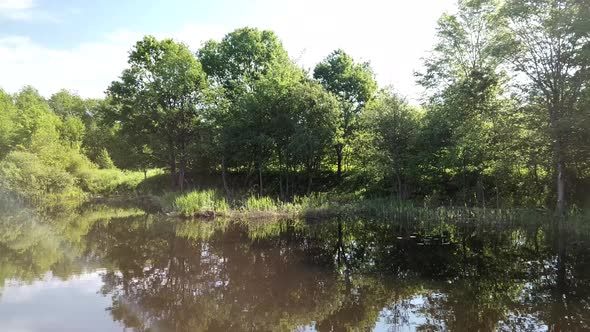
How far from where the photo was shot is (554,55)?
1678cm

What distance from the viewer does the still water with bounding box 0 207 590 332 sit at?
287 inches

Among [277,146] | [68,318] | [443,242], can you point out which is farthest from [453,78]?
[68,318]

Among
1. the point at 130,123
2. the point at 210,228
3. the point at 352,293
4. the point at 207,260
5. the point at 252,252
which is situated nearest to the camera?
the point at 352,293

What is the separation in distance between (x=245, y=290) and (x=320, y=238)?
6.51 m

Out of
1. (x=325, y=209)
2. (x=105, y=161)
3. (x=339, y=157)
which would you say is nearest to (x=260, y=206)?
→ (x=325, y=209)

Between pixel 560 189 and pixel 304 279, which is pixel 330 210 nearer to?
pixel 560 189

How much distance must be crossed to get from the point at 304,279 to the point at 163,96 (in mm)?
21693

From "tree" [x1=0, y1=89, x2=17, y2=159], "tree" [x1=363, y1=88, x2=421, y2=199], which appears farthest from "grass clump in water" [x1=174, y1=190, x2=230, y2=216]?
"tree" [x1=0, y1=89, x2=17, y2=159]

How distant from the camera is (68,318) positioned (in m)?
7.64

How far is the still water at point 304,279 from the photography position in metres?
7.30

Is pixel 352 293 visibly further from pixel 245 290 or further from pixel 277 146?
pixel 277 146

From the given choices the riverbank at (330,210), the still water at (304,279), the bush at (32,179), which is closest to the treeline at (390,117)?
the riverbank at (330,210)

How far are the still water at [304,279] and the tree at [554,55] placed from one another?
371 cm

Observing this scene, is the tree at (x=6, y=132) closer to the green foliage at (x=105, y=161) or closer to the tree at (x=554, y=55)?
the green foliage at (x=105, y=161)
